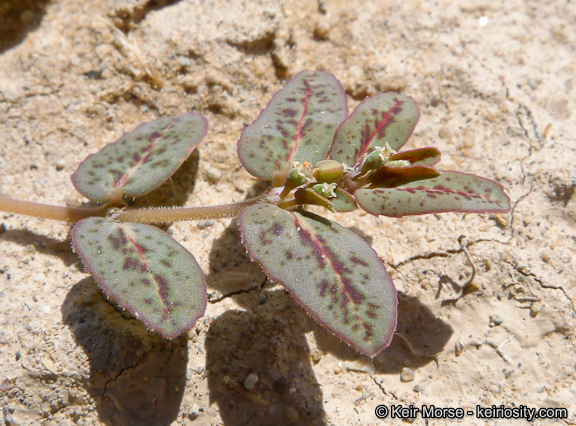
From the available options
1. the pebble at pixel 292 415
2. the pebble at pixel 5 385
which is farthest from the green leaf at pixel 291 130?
the pebble at pixel 5 385

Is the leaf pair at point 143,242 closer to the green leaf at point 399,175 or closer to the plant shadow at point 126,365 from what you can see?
the plant shadow at point 126,365

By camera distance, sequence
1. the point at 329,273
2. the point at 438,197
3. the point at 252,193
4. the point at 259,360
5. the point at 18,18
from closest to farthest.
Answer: the point at 329,273
the point at 438,197
the point at 259,360
the point at 252,193
the point at 18,18

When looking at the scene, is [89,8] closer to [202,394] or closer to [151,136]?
[151,136]

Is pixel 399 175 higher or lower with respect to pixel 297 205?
higher

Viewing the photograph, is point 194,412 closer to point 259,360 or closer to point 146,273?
point 259,360

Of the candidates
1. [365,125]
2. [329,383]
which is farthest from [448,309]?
[365,125]

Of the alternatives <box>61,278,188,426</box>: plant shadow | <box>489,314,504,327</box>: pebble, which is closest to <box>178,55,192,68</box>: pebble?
<box>61,278,188,426</box>: plant shadow

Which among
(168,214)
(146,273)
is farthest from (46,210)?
(146,273)
